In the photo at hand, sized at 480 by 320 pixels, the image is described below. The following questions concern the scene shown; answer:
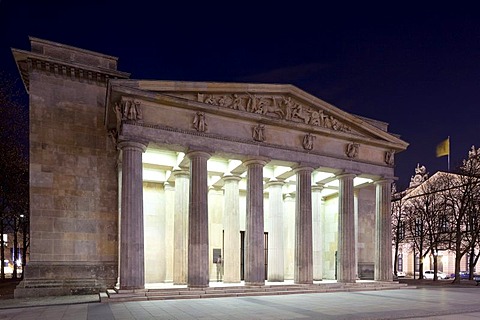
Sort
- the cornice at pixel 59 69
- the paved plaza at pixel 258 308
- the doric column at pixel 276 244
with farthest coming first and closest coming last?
the doric column at pixel 276 244
the cornice at pixel 59 69
the paved plaza at pixel 258 308

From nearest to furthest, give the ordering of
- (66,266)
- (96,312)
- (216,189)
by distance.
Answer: (96,312) < (66,266) < (216,189)

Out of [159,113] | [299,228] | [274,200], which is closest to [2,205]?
[159,113]

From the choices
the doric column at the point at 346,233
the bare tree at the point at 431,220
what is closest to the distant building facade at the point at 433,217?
the bare tree at the point at 431,220

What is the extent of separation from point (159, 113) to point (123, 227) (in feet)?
24.1

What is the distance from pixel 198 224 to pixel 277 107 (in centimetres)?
1041

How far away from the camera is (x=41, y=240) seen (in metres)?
28.0

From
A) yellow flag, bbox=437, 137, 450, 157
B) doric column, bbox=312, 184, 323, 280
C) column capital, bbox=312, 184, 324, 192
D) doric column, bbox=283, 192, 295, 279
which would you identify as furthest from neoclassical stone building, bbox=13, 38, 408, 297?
yellow flag, bbox=437, 137, 450, 157

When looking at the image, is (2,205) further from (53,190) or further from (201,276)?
(201,276)

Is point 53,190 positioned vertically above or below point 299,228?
above

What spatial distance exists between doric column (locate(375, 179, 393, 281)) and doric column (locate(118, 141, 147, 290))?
19.8m

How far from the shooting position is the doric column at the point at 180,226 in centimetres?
3006

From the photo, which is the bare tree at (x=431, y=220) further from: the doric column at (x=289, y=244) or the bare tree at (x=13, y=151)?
the bare tree at (x=13, y=151)

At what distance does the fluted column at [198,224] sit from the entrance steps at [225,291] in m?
0.90

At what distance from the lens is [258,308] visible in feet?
68.5
